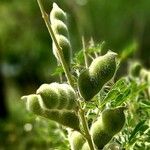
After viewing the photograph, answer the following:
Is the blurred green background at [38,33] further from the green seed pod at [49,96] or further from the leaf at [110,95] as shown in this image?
the green seed pod at [49,96]

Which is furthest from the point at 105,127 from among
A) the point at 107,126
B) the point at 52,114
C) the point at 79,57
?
the point at 79,57

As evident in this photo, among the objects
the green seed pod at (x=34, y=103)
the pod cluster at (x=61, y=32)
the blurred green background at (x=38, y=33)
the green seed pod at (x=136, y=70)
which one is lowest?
the blurred green background at (x=38, y=33)

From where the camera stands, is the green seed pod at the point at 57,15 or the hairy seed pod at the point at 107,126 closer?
the hairy seed pod at the point at 107,126

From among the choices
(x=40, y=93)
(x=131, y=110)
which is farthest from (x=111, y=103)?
(x=131, y=110)

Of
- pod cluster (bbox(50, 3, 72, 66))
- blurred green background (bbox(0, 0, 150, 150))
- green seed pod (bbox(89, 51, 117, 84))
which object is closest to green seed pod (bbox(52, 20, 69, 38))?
pod cluster (bbox(50, 3, 72, 66))

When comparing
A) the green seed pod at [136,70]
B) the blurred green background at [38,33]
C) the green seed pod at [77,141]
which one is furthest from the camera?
the blurred green background at [38,33]

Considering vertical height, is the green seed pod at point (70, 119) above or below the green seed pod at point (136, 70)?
above

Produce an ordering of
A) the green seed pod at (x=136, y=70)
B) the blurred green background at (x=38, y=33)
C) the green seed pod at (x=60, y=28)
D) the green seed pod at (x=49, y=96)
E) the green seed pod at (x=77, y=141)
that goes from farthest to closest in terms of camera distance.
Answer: the blurred green background at (x=38, y=33) → the green seed pod at (x=136, y=70) → the green seed pod at (x=60, y=28) → the green seed pod at (x=77, y=141) → the green seed pod at (x=49, y=96)

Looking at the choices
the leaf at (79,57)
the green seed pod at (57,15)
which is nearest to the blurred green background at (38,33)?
the leaf at (79,57)
